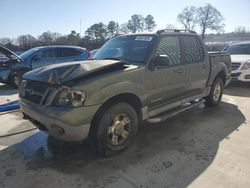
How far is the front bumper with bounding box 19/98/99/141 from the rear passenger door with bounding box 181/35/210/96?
243 cm

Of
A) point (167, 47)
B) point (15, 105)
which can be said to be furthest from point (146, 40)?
point (15, 105)

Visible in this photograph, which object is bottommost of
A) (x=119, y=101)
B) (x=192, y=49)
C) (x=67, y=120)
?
(x=67, y=120)

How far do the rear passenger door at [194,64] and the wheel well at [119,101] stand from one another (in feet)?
4.81

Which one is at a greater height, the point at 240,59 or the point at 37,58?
the point at 240,59

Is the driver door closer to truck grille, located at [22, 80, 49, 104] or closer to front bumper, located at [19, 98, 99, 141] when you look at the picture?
truck grille, located at [22, 80, 49, 104]

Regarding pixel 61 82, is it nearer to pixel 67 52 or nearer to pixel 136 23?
pixel 67 52

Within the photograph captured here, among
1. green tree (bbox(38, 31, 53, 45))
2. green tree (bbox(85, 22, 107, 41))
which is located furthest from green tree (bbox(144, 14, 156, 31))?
green tree (bbox(38, 31, 53, 45))

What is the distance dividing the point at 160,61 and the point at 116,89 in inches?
38.4

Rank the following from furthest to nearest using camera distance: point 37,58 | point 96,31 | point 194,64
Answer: point 96,31
point 37,58
point 194,64

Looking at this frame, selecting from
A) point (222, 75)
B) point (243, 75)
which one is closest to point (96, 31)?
point (243, 75)

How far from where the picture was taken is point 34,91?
3568 mm

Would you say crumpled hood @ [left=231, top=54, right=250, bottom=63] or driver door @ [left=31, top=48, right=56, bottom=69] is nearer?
crumpled hood @ [left=231, top=54, right=250, bottom=63]

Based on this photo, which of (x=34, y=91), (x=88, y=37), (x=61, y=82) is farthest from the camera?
(x=88, y=37)

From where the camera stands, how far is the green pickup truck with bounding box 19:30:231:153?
3154 mm
